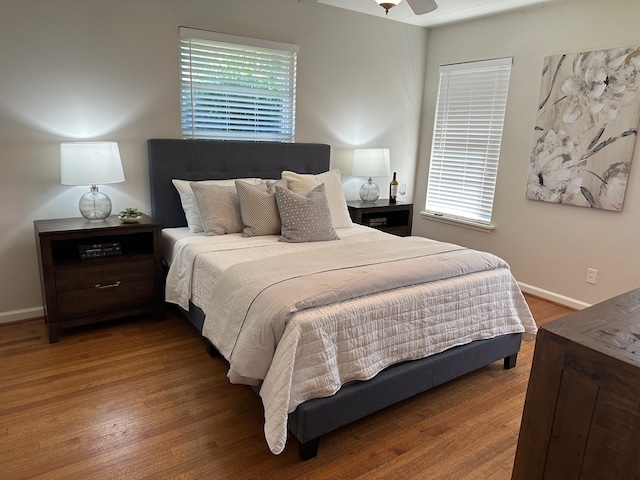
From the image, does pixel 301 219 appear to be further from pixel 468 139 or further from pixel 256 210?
pixel 468 139

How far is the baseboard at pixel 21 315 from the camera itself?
308 cm

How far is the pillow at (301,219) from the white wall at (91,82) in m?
1.18

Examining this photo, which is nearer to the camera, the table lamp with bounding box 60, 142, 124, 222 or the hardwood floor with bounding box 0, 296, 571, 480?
the hardwood floor with bounding box 0, 296, 571, 480

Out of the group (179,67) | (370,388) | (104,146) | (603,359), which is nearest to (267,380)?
(370,388)

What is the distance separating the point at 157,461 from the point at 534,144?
370cm

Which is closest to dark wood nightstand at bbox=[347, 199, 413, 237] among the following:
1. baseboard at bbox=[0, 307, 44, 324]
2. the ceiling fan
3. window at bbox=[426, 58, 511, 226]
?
window at bbox=[426, 58, 511, 226]

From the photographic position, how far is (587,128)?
11.3 feet

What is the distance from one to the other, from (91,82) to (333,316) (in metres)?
2.49

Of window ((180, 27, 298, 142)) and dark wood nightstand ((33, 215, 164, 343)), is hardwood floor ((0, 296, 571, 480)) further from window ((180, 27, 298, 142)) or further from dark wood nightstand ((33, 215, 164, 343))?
window ((180, 27, 298, 142))

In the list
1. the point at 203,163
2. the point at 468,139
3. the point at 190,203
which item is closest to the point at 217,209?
the point at 190,203

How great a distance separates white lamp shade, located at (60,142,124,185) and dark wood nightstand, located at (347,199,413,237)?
2.13 m

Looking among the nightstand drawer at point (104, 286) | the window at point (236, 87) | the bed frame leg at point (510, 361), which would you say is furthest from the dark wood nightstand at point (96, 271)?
the bed frame leg at point (510, 361)

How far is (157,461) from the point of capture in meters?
1.86

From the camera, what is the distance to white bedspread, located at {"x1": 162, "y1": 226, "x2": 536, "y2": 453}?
5.98 ft
